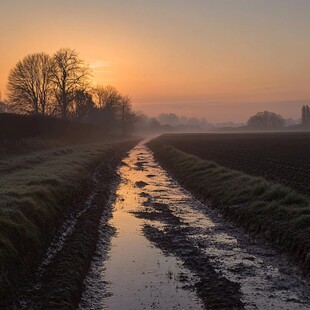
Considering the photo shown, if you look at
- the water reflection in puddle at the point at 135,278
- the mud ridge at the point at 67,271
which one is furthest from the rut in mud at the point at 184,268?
the mud ridge at the point at 67,271

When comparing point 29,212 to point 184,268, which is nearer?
point 184,268

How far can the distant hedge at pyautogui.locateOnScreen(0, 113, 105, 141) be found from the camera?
37750mm

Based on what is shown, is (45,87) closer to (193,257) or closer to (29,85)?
(29,85)

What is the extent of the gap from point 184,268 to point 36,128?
4017 cm

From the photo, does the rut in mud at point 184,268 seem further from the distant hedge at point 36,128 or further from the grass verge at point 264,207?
the distant hedge at point 36,128

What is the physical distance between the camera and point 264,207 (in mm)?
14844

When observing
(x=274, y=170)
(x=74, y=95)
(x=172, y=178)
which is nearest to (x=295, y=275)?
(x=274, y=170)

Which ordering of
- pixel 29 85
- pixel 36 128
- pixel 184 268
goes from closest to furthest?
pixel 184 268 → pixel 36 128 → pixel 29 85

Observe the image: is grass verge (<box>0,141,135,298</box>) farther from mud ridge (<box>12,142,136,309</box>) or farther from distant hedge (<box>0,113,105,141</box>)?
distant hedge (<box>0,113,105,141</box>)

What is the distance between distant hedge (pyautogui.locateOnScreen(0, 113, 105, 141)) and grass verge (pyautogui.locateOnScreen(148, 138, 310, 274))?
2158 cm

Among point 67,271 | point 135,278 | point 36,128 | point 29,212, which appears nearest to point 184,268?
point 135,278

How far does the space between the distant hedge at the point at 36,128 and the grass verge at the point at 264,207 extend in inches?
849

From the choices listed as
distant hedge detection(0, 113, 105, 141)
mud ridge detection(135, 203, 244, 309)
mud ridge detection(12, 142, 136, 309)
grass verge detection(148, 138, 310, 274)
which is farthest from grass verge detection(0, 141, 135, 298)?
distant hedge detection(0, 113, 105, 141)

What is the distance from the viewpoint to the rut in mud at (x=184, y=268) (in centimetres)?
834
